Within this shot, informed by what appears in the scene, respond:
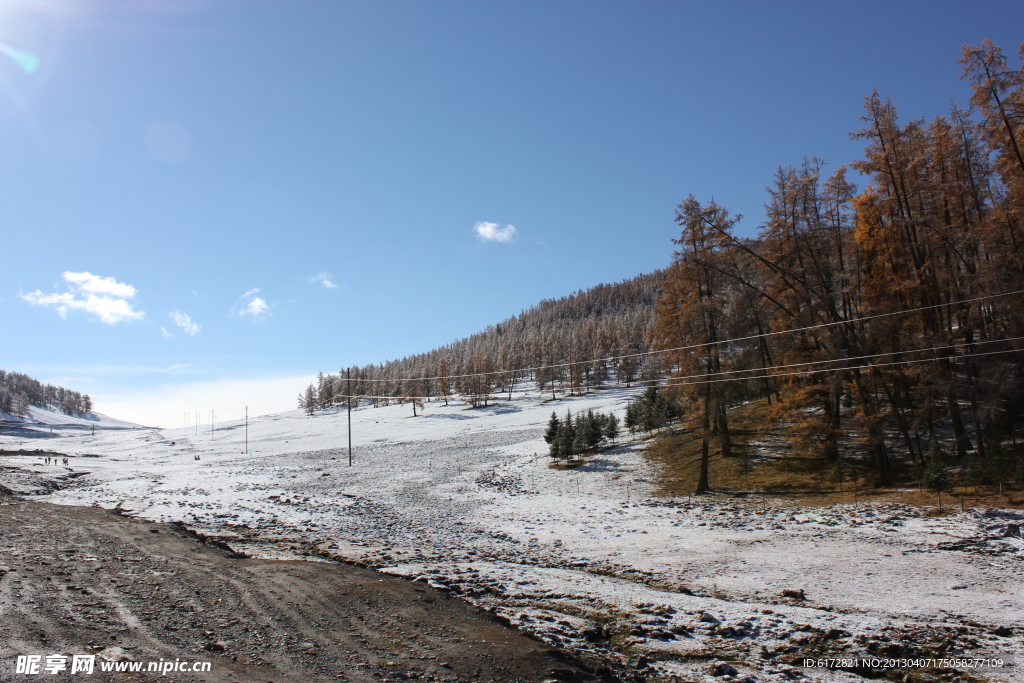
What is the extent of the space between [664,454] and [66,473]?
50.5 metres

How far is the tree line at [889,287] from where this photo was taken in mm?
19656

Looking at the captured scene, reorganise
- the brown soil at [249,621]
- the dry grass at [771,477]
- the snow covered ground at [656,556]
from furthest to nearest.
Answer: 1. the dry grass at [771,477]
2. the snow covered ground at [656,556]
3. the brown soil at [249,621]

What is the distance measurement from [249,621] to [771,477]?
24900 millimetres

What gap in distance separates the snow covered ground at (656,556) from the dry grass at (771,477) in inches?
61.5

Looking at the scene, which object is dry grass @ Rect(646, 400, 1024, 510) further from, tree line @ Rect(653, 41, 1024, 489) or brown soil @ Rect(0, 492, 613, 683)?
brown soil @ Rect(0, 492, 613, 683)

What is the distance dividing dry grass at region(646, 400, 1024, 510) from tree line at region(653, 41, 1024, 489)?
1436 mm

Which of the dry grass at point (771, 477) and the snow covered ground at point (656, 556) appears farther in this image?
the dry grass at point (771, 477)

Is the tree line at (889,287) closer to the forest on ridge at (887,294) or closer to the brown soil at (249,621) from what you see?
the forest on ridge at (887,294)

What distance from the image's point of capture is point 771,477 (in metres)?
26.3

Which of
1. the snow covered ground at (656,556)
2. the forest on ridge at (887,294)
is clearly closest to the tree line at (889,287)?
the forest on ridge at (887,294)

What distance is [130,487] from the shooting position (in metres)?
34.7

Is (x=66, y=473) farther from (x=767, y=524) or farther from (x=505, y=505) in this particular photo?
(x=767, y=524)

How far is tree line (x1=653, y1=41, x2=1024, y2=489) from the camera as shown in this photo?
64.5 ft

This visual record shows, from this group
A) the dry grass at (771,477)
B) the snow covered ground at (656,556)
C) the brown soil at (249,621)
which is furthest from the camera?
the dry grass at (771,477)
